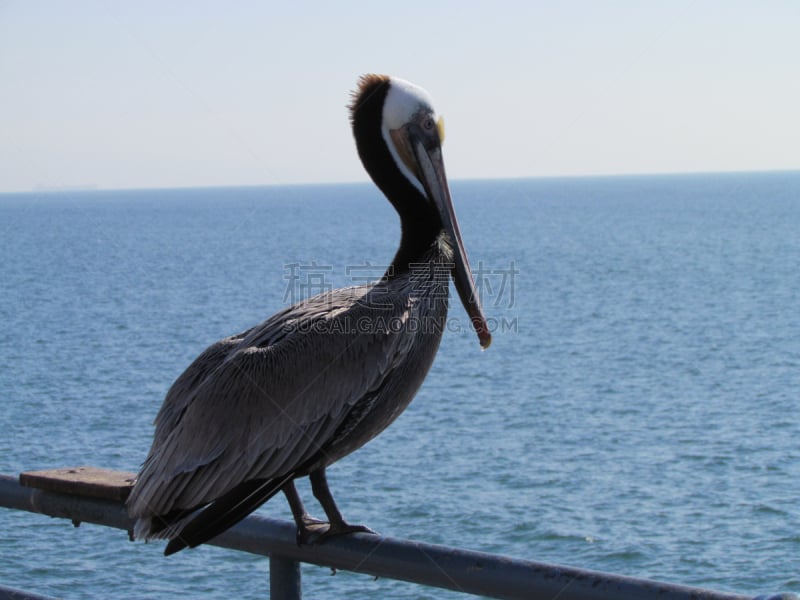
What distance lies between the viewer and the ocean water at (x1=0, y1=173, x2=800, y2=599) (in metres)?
13.7

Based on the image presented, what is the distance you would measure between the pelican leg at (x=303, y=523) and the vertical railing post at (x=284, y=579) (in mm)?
68

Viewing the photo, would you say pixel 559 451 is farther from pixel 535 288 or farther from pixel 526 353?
pixel 535 288

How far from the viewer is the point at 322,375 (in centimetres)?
338

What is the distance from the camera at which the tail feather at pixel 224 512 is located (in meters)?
2.72

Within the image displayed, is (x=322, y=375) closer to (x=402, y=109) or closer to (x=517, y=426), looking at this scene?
(x=402, y=109)

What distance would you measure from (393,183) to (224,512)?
1.63 metres

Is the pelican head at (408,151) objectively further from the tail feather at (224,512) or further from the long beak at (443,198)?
the tail feather at (224,512)

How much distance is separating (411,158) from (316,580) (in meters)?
10.4

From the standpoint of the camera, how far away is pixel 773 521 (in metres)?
15.0

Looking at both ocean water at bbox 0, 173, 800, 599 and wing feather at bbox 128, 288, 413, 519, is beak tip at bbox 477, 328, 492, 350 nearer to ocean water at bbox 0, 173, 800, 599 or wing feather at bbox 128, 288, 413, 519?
wing feather at bbox 128, 288, 413, 519

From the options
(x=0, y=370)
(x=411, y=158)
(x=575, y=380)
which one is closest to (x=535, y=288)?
(x=575, y=380)

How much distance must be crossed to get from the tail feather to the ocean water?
7.98 feet

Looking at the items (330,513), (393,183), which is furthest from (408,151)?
(330,513)

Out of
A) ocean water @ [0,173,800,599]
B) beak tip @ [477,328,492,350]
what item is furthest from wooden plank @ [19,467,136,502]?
ocean water @ [0,173,800,599]
